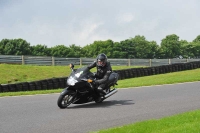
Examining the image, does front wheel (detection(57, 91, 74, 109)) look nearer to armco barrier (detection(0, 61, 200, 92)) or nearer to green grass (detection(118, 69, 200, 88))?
green grass (detection(118, 69, 200, 88))

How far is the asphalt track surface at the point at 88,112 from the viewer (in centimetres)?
759

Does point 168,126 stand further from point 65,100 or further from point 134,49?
point 134,49

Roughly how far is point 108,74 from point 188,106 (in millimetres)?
2414

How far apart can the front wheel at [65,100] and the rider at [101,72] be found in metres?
0.83

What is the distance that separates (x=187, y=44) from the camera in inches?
5344

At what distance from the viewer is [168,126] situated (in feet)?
22.2

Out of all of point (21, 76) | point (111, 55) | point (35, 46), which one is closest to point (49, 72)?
point (21, 76)

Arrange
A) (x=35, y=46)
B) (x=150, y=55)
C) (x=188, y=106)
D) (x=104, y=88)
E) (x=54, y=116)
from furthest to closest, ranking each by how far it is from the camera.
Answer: (x=150, y=55) < (x=35, y=46) < (x=104, y=88) < (x=188, y=106) < (x=54, y=116)

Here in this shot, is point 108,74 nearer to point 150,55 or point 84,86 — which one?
point 84,86

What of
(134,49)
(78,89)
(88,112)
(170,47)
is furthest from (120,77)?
(170,47)

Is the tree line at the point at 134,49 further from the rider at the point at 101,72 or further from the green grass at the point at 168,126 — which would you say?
the green grass at the point at 168,126

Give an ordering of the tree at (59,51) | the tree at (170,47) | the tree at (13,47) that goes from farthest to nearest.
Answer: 1. the tree at (170,47)
2. the tree at (59,51)
3. the tree at (13,47)

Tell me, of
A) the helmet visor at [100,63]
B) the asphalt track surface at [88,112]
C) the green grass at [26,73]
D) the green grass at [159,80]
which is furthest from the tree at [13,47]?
the helmet visor at [100,63]

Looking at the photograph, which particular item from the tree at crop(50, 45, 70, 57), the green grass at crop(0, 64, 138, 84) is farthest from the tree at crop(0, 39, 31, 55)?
the green grass at crop(0, 64, 138, 84)
